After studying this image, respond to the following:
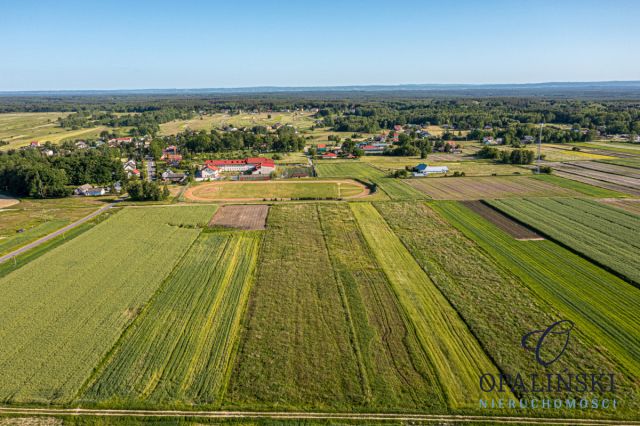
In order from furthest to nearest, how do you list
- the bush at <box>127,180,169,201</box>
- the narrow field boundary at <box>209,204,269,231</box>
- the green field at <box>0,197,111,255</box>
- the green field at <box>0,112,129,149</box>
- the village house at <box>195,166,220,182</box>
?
1. the green field at <box>0,112,129,149</box>
2. the village house at <box>195,166,220,182</box>
3. the bush at <box>127,180,169,201</box>
4. the narrow field boundary at <box>209,204,269,231</box>
5. the green field at <box>0,197,111,255</box>

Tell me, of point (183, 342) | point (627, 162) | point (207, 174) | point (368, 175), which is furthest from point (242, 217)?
point (627, 162)

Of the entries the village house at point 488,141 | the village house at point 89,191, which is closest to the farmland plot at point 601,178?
the village house at point 488,141

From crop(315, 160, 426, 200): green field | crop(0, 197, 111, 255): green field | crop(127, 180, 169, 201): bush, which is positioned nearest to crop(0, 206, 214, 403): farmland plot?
crop(0, 197, 111, 255): green field

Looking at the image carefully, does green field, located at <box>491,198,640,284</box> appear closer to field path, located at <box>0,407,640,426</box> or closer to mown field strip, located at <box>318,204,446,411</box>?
field path, located at <box>0,407,640,426</box>

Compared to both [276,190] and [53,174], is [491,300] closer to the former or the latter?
[276,190]

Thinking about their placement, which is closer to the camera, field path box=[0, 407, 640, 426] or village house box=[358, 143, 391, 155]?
field path box=[0, 407, 640, 426]

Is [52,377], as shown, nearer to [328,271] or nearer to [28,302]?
[28,302]
